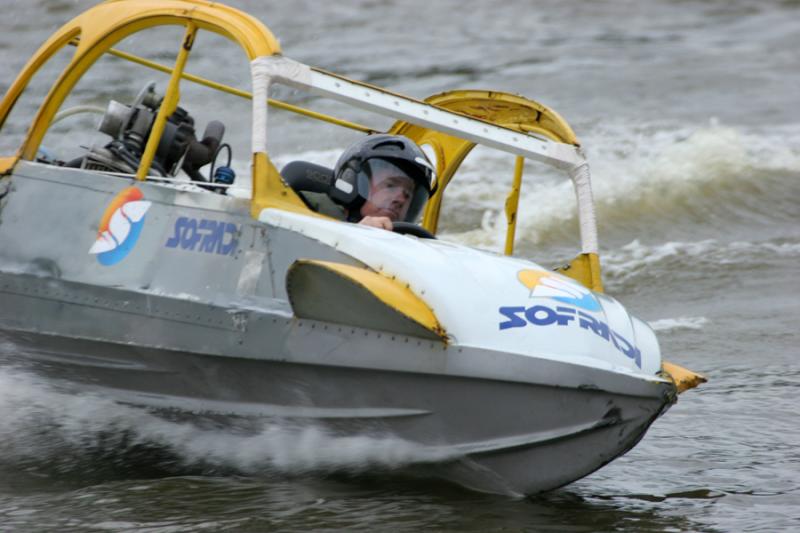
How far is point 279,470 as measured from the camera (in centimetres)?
662

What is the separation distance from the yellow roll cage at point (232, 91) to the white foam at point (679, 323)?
3347mm

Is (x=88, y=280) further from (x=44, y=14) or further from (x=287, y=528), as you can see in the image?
(x=44, y=14)

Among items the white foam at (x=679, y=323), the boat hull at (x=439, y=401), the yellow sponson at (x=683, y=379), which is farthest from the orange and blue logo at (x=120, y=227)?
the white foam at (x=679, y=323)

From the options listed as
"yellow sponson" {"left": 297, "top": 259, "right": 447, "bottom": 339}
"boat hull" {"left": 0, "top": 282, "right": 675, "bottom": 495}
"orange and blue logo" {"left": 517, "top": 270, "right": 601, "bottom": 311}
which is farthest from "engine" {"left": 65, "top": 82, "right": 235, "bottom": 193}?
"orange and blue logo" {"left": 517, "top": 270, "right": 601, "bottom": 311}

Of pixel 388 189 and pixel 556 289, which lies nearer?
pixel 556 289

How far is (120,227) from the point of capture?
672cm

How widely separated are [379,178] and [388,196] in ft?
0.37

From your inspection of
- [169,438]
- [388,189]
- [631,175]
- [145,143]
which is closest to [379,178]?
[388,189]

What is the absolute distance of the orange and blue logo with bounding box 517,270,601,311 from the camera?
6.18m

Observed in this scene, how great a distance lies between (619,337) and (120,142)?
130 inches

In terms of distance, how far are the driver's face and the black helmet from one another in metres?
0.04

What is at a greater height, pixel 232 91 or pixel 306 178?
pixel 232 91

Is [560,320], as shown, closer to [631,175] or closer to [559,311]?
[559,311]

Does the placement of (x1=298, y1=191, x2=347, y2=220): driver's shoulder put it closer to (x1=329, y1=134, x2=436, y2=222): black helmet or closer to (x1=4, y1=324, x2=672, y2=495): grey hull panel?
(x1=329, y1=134, x2=436, y2=222): black helmet
